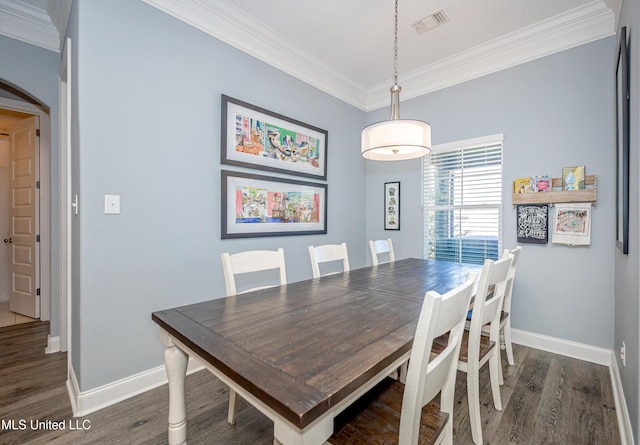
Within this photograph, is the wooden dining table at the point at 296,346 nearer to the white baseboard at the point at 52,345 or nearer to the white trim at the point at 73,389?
the white trim at the point at 73,389

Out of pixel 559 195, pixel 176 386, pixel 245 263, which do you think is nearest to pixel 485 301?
pixel 245 263

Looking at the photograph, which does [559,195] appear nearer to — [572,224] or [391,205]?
[572,224]

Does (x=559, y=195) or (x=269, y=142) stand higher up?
(x=269, y=142)

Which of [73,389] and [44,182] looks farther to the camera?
[44,182]

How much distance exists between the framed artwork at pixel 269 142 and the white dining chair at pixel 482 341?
2.03m

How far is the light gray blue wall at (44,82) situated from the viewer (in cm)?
229

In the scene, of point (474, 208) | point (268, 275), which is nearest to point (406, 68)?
point (474, 208)

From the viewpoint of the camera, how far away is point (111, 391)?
1828 millimetres

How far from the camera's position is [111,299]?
1.84 m

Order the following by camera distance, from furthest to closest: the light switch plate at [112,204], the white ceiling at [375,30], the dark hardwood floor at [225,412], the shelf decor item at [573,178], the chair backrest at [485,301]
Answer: the shelf decor item at [573,178]
the white ceiling at [375,30]
the light switch plate at [112,204]
the dark hardwood floor at [225,412]
the chair backrest at [485,301]

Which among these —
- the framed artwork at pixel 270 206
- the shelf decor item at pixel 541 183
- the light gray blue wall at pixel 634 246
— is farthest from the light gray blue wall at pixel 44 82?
the shelf decor item at pixel 541 183

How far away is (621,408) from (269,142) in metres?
3.08

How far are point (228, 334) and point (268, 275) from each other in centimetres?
172

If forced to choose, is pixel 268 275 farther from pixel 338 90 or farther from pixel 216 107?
A: pixel 338 90
